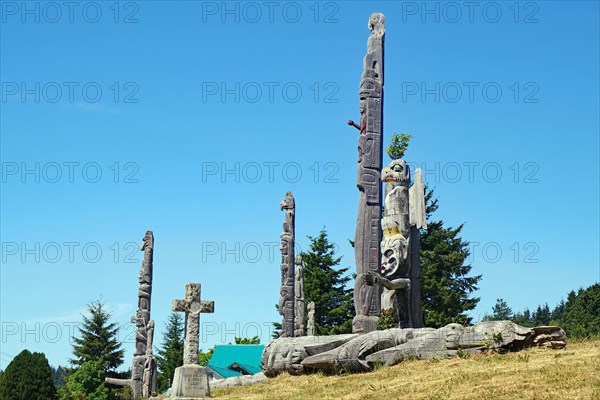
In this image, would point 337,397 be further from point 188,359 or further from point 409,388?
point 188,359

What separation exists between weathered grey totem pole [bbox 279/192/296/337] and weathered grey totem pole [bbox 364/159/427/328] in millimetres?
11303

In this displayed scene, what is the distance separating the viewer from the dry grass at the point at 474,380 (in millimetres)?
12406

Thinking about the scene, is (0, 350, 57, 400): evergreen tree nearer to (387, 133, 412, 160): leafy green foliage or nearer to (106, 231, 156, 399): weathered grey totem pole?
(106, 231, 156, 399): weathered grey totem pole

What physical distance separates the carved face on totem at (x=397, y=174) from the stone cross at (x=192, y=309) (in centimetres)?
536

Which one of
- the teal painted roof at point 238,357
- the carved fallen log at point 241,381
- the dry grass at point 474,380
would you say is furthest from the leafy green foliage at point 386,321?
the teal painted roof at point 238,357

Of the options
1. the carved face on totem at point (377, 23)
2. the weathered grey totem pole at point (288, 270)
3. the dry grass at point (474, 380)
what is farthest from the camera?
the weathered grey totem pole at point (288, 270)

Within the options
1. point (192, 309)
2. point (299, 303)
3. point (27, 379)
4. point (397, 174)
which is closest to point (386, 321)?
point (397, 174)

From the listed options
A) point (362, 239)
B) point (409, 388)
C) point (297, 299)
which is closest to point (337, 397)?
point (409, 388)

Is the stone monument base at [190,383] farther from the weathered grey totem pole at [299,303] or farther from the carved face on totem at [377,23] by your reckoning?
the weathered grey totem pole at [299,303]

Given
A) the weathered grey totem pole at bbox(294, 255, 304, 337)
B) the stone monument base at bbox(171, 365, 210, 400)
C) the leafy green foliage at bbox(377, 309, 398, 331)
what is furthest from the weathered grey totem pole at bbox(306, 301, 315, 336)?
the stone monument base at bbox(171, 365, 210, 400)

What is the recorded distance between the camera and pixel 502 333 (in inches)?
622

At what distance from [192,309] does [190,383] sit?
6.33ft

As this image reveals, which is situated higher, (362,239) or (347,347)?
(362,239)

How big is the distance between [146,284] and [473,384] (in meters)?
24.4
